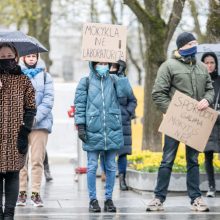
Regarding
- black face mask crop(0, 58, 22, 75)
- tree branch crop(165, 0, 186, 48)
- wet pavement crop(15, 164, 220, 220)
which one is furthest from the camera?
tree branch crop(165, 0, 186, 48)

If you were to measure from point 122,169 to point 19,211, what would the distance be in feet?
9.89

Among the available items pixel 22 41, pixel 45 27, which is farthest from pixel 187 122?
pixel 45 27

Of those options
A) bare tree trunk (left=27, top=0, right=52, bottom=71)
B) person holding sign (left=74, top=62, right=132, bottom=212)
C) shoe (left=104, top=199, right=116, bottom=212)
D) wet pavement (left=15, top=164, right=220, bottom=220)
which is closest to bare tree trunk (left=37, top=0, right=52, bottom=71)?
bare tree trunk (left=27, top=0, right=52, bottom=71)

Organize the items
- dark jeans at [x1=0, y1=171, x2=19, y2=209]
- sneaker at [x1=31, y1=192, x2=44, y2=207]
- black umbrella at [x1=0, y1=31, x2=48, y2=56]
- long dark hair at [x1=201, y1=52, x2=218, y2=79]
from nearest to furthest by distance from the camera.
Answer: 1. dark jeans at [x1=0, y1=171, x2=19, y2=209]
2. black umbrella at [x1=0, y1=31, x2=48, y2=56]
3. sneaker at [x1=31, y1=192, x2=44, y2=207]
4. long dark hair at [x1=201, y1=52, x2=218, y2=79]

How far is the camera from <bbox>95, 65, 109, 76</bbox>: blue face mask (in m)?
12.4

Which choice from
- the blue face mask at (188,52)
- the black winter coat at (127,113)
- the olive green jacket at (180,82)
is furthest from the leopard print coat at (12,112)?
the black winter coat at (127,113)

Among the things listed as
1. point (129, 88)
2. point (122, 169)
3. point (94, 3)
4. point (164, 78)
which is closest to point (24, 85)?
point (164, 78)

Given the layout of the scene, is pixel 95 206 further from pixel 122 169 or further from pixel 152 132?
pixel 152 132

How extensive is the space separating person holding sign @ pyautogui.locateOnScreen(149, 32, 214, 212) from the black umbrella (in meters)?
1.45

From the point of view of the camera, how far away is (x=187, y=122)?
1233cm

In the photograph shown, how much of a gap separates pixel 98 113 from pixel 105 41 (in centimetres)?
167

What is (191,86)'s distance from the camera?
12062 millimetres

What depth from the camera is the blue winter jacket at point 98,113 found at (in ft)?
40.0

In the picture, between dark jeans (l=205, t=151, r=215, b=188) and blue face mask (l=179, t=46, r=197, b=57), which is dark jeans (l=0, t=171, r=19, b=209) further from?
dark jeans (l=205, t=151, r=215, b=188)
